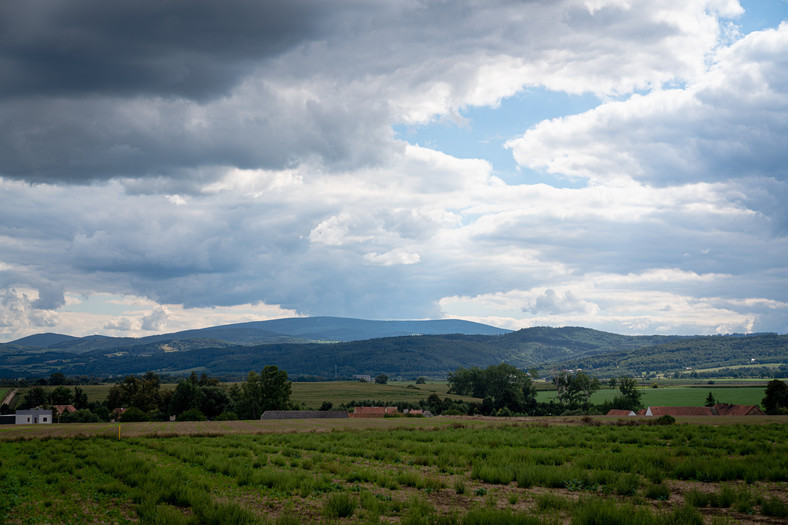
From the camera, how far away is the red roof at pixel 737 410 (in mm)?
82062

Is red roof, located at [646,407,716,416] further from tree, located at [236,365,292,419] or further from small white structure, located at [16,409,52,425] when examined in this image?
small white structure, located at [16,409,52,425]

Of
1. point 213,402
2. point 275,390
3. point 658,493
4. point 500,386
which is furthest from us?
point 500,386

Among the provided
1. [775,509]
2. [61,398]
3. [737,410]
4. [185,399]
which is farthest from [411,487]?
[61,398]

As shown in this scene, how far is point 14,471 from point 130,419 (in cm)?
7786

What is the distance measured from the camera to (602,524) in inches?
412

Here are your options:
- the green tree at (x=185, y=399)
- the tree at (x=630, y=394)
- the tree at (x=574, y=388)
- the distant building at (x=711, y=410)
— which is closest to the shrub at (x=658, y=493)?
the distant building at (x=711, y=410)

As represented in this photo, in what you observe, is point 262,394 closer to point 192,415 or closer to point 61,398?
point 192,415

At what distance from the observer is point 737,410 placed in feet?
279

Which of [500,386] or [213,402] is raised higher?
[213,402]

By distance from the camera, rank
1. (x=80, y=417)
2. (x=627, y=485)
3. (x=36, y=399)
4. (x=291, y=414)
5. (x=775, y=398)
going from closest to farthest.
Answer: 1. (x=627, y=485)
2. (x=775, y=398)
3. (x=291, y=414)
4. (x=80, y=417)
5. (x=36, y=399)

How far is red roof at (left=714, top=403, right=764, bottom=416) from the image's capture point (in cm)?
8206

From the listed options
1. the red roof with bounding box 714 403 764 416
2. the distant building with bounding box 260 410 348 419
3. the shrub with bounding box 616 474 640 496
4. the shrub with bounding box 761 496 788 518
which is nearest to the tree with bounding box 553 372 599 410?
the red roof with bounding box 714 403 764 416

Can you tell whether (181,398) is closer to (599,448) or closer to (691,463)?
(599,448)

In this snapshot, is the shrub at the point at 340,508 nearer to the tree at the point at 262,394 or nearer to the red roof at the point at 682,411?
the red roof at the point at 682,411
